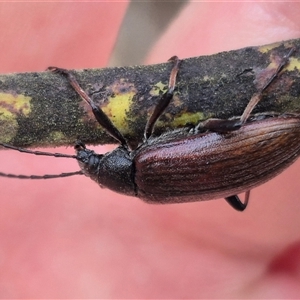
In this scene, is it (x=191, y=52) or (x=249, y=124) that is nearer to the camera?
(x=249, y=124)

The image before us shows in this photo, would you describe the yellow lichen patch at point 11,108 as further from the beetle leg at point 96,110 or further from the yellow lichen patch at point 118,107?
the yellow lichen patch at point 118,107

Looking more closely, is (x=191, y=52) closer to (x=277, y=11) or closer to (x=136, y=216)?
(x=277, y=11)

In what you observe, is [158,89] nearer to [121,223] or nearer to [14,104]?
[14,104]

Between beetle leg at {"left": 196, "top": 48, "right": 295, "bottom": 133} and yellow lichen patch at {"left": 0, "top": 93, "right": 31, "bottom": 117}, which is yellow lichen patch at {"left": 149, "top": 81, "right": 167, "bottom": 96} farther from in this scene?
yellow lichen patch at {"left": 0, "top": 93, "right": 31, "bottom": 117}

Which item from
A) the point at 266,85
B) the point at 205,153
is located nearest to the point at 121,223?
the point at 205,153

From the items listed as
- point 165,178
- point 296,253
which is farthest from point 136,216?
point 165,178
